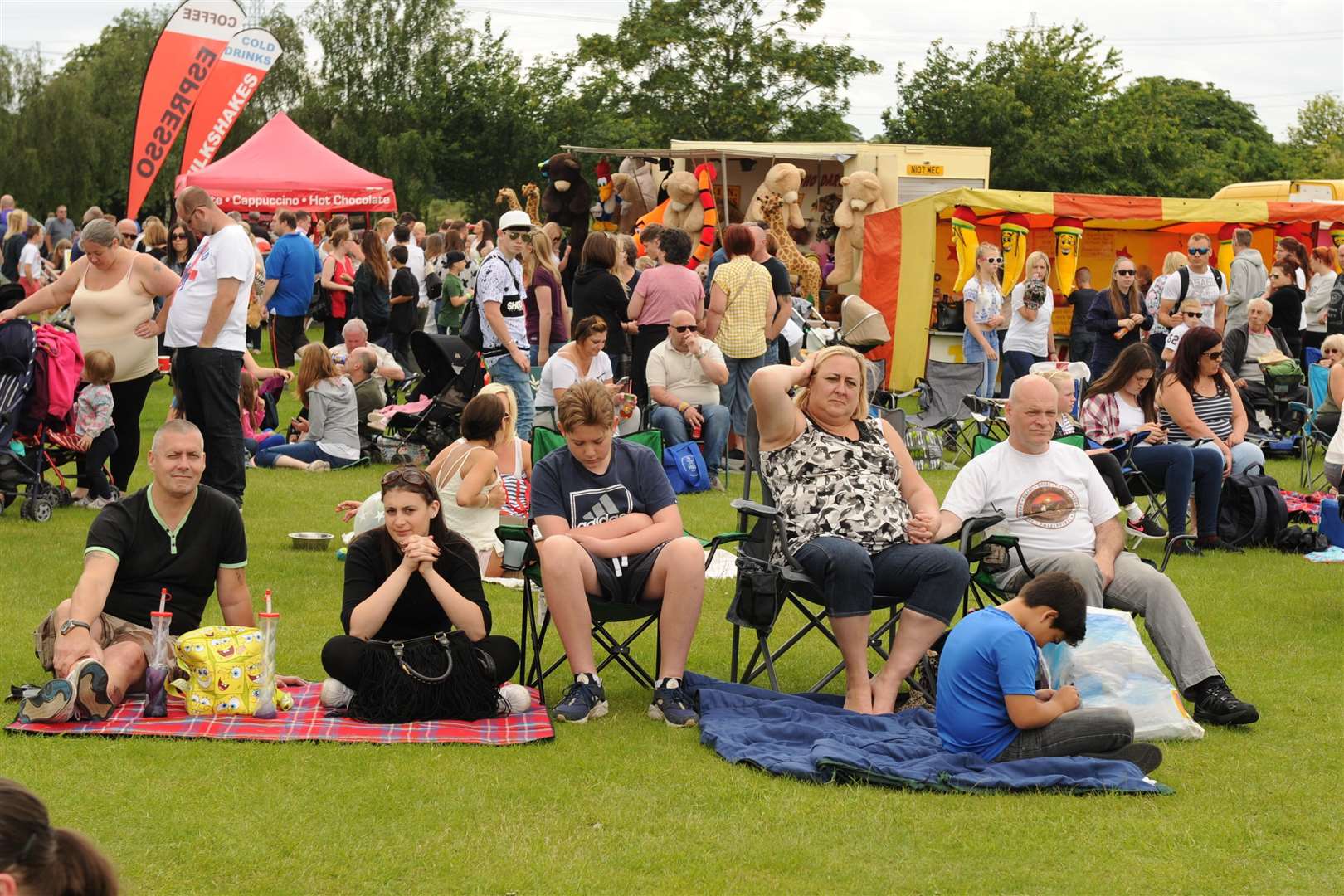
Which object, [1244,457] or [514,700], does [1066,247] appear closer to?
[1244,457]

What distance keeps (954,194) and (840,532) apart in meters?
9.96

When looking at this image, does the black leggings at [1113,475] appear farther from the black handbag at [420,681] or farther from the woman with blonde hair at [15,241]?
the woman with blonde hair at [15,241]

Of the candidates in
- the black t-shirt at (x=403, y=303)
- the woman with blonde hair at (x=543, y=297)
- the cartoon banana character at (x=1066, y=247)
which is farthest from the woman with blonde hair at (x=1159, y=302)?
the black t-shirt at (x=403, y=303)

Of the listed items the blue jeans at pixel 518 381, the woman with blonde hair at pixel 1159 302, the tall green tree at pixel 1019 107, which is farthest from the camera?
the tall green tree at pixel 1019 107

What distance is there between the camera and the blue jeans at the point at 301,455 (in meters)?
11.1

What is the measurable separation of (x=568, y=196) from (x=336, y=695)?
32.7 ft

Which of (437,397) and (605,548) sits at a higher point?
(605,548)

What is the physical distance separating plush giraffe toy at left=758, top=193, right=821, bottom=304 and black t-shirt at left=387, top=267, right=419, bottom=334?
11.5 feet

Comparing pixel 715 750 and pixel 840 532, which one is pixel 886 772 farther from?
pixel 840 532

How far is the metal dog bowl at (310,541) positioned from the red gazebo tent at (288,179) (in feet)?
46.1

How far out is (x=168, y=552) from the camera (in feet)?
16.9

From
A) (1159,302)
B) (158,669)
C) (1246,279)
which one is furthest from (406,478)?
(1246,279)

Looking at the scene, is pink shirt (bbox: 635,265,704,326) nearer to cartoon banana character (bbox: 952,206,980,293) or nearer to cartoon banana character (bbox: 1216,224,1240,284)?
cartoon banana character (bbox: 952,206,980,293)

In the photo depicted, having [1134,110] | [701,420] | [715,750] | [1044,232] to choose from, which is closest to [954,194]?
[1044,232]
